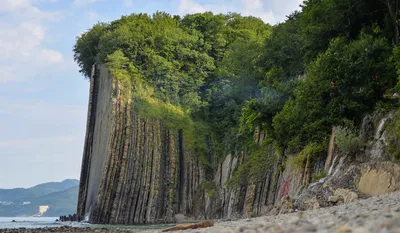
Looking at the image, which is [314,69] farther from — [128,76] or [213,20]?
[213,20]

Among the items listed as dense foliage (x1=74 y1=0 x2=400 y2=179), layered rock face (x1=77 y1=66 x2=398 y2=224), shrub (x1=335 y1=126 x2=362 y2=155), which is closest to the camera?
shrub (x1=335 y1=126 x2=362 y2=155)

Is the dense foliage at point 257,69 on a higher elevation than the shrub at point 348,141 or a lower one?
higher

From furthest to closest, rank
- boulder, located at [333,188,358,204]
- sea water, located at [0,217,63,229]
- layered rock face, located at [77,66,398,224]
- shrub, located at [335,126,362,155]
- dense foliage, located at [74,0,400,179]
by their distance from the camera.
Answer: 1. layered rock face, located at [77,66,398,224]
2. sea water, located at [0,217,63,229]
3. dense foliage, located at [74,0,400,179]
4. shrub, located at [335,126,362,155]
5. boulder, located at [333,188,358,204]

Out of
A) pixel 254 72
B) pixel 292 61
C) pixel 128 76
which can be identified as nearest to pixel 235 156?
pixel 254 72

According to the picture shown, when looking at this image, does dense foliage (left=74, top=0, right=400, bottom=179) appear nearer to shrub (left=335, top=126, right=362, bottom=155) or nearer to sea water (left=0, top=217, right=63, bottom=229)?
shrub (left=335, top=126, right=362, bottom=155)

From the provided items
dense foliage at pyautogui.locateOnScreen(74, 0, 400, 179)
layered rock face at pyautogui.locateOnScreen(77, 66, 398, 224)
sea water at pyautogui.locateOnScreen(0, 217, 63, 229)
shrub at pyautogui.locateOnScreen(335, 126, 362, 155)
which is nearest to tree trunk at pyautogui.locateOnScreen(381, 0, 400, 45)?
dense foliage at pyautogui.locateOnScreen(74, 0, 400, 179)

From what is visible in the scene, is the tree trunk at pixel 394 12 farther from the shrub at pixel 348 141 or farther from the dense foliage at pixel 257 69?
the shrub at pixel 348 141

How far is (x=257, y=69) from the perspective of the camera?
44094 mm

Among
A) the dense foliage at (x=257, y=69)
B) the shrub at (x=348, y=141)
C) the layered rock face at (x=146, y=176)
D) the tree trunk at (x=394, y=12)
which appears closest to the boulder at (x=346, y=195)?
the shrub at (x=348, y=141)

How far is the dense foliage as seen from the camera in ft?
71.6

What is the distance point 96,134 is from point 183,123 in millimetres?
10255

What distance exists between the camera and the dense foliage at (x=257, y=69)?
2181 centimetres

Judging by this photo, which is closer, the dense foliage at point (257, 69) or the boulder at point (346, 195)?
the boulder at point (346, 195)

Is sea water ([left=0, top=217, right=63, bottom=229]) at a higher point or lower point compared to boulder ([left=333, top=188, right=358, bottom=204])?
lower
